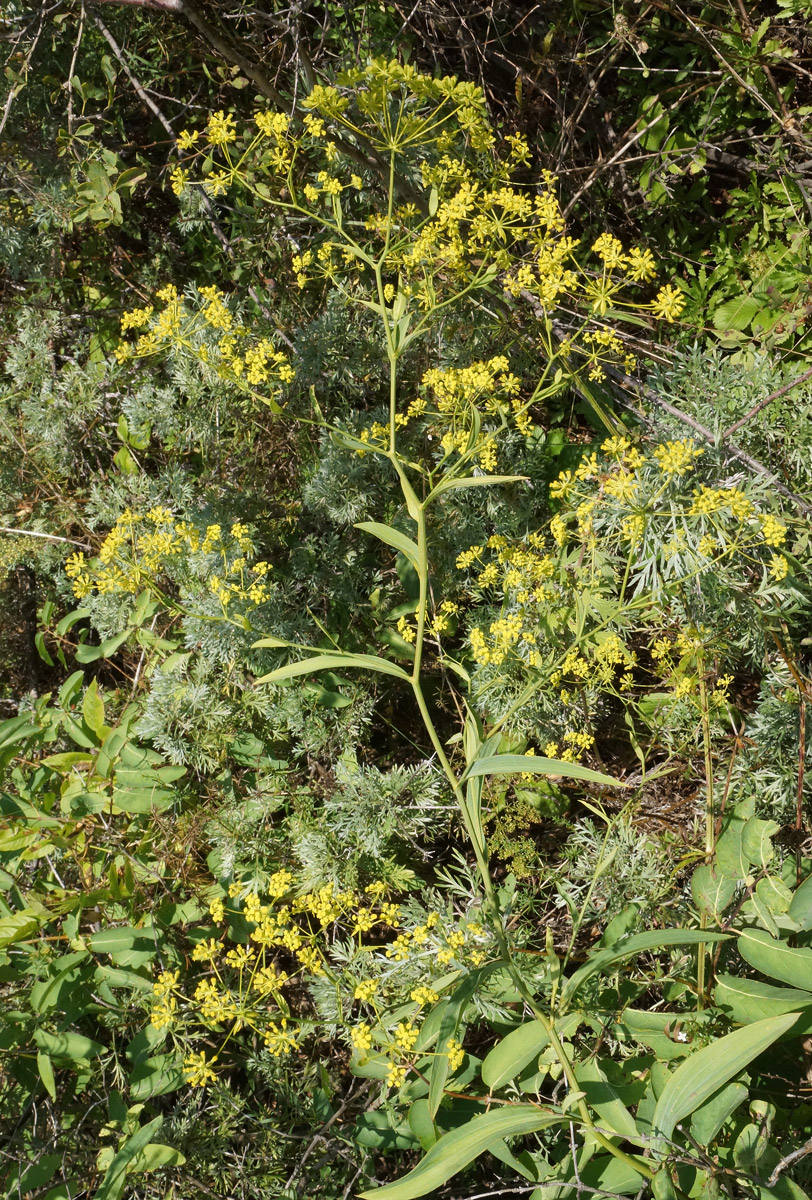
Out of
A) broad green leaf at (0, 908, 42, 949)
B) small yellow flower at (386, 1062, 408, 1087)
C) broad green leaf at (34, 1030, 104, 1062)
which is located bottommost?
broad green leaf at (34, 1030, 104, 1062)

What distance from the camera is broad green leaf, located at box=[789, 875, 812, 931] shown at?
1587 mm

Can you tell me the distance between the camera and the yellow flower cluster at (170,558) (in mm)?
2145

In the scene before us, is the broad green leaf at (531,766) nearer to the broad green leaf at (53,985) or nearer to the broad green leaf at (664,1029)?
the broad green leaf at (664,1029)

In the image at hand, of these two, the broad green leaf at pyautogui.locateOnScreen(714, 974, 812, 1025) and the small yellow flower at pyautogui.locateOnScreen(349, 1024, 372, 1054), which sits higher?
the broad green leaf at pyautogui.locateOnScreen(714, 974, 812, 1025)

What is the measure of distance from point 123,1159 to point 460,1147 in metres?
1.13

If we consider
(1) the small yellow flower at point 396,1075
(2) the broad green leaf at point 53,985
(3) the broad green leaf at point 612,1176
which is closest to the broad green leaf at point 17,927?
(2) the broad green leaf at point 53,985

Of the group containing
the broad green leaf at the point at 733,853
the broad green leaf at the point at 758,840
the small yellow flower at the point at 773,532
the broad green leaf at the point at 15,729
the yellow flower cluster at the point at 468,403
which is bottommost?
the broad green leaf at the point at 15,729

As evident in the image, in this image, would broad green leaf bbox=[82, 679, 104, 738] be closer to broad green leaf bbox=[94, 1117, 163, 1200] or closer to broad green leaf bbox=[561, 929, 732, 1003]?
broad green leaf bbox=[94, 1117, 163, 1200]

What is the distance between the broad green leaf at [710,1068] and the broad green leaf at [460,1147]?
0.22 meters

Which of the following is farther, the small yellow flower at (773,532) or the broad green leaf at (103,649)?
the broad green leaf at (103,649)

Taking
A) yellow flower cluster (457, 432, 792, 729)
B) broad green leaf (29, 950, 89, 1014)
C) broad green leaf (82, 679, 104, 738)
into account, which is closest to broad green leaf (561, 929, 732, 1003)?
yellow flower cluster (457, 432, 792, 729)

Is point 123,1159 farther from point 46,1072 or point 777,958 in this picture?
point 777,958

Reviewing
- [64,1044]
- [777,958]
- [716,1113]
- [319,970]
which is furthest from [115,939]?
[777,958]

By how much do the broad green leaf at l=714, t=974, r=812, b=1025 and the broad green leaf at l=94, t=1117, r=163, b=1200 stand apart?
4.58 feet
